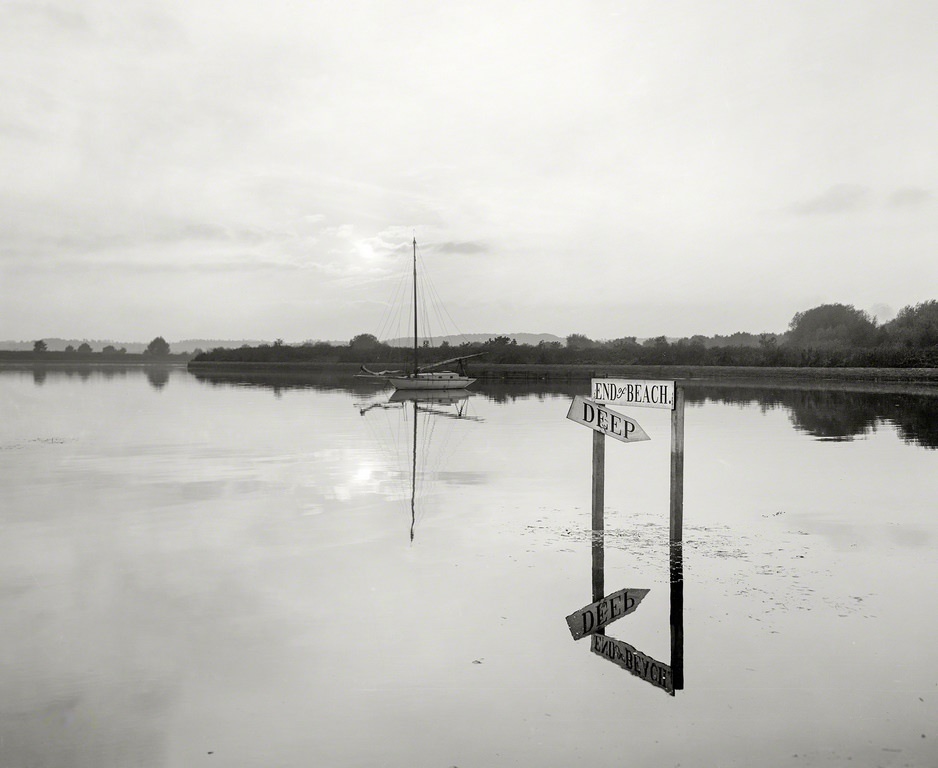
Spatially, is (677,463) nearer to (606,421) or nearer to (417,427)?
(606,421)

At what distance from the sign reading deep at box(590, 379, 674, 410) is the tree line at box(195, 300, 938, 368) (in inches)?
3912

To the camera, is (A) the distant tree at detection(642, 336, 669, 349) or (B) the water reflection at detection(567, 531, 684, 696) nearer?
(B) the water reflection at detection(567, 531, 684, 696)

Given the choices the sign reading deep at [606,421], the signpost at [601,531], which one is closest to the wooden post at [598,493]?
the signpost at [601,531]

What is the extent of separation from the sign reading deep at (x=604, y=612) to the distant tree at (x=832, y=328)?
126703 millimetres

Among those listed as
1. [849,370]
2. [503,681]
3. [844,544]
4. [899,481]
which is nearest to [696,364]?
[849,370]

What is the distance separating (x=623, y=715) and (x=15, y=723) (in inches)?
217

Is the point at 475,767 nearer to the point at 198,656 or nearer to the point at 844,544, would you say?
the point at 198,656

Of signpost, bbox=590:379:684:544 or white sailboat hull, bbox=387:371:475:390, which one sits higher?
signpost, bbox=590:379:684:544

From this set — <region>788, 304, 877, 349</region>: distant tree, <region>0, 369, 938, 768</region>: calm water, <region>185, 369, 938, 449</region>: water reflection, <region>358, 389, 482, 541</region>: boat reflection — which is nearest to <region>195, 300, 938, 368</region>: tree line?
<region>788, 304, 877, 349</region>: distant tree

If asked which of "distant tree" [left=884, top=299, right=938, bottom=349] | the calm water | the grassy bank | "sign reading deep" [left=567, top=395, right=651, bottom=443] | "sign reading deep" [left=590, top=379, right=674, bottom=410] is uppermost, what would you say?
"distant tree" [left=884, top=299, right=938, bottom=349]

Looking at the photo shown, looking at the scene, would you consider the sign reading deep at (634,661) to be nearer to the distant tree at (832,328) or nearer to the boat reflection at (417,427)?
the boat reflection at (417,427)

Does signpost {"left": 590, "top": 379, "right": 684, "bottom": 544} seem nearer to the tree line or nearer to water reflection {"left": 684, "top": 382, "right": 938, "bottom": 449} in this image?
water reflection {"left": 684, "top": 382, "right": 938, "bottom": 449}

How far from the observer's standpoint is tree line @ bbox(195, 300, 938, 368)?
10544cm

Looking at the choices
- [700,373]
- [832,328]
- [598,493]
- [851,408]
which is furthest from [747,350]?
[598,493]
